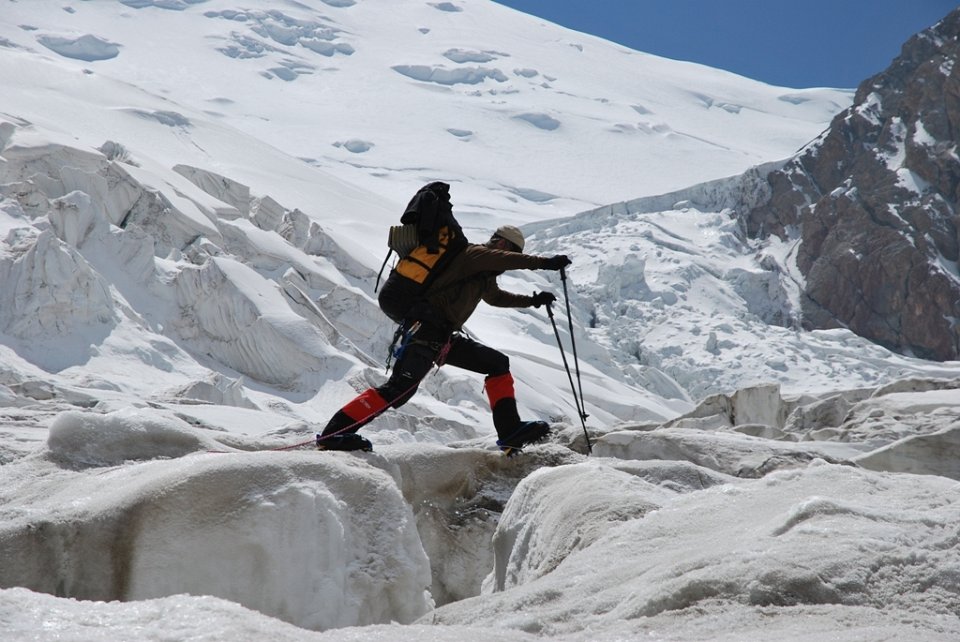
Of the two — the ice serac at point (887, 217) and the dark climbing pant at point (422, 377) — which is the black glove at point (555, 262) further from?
the ice serac at point (887, 217)

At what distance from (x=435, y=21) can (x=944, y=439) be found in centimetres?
9608

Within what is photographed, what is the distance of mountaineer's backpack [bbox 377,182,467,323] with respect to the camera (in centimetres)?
543

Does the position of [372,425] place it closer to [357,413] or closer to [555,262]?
[357,413]

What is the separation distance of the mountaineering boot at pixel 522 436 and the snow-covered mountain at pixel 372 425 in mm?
115

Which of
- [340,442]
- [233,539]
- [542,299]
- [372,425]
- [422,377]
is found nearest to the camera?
[233,539]

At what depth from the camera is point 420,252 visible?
550cm

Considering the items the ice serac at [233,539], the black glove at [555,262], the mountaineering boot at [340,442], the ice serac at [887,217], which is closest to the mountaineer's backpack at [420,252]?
the black glove at [555,262]

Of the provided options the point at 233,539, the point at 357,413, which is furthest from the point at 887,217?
the point at 233,539

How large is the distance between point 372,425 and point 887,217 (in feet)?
136

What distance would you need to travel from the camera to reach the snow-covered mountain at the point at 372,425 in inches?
119

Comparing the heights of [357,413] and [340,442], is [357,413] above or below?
above

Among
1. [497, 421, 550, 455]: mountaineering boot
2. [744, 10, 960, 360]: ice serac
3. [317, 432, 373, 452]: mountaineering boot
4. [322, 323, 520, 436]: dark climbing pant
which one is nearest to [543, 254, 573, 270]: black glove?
[322, 323, 520, 436]: dark climbing pant

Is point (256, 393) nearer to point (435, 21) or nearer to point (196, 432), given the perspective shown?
point (196, 432)

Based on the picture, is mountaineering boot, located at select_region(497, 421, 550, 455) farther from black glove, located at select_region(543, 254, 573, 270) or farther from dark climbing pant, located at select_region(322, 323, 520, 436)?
black glove, located at select_region(543, 254, 573, 270)
